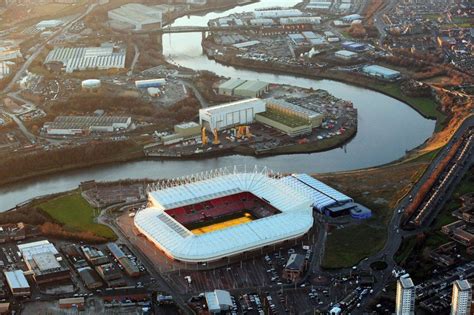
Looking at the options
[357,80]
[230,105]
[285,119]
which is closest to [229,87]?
[230,105]

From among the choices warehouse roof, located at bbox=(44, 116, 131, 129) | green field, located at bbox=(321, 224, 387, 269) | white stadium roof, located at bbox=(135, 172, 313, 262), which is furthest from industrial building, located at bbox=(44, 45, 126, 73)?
green field, located at bbox=(321, 224, 387, 269)

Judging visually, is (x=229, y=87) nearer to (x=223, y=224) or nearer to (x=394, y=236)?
(x=223, y=224)

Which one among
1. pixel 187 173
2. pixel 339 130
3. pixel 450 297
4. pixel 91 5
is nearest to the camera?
pixel 450 297

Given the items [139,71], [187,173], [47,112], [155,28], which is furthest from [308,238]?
[155,28]

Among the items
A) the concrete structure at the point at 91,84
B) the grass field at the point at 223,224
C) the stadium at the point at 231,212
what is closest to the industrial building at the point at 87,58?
the concrete structure at the point at 91,84

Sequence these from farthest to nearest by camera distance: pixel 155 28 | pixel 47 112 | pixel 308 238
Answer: pixel 155 28 < pixel 47 112 < pixel 308 238

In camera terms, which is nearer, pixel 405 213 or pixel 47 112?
pixel 405 213

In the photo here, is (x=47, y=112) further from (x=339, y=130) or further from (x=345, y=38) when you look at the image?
(x=345, y=38)
